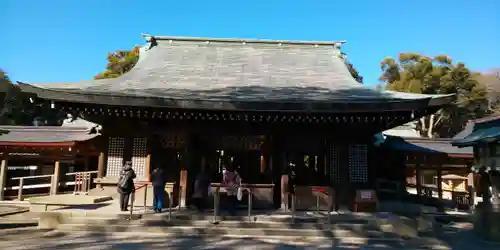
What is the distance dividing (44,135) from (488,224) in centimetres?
1928

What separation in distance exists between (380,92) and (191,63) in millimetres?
7592

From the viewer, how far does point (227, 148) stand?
34.3 feet

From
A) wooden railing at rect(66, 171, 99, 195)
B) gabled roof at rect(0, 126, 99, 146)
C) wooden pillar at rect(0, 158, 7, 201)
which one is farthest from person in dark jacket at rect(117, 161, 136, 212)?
wooden pillar at rect(0, 158, 7, 201)

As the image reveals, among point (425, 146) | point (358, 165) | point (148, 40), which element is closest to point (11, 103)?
point (148, 40)

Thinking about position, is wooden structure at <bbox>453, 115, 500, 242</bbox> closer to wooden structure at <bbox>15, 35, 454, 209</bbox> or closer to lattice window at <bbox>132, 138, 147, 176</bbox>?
wooden structure at <bbox>15, 35, 454, 209</bbox>

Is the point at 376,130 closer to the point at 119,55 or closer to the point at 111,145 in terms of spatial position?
the point at 111,145

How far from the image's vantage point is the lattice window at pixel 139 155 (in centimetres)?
1044

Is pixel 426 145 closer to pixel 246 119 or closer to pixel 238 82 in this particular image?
pixel 238 82

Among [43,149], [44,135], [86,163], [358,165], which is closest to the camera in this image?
[358,165]

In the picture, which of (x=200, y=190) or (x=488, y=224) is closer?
(x=488, y=224)

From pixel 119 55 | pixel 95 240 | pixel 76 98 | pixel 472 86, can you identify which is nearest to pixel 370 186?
pixel 95 240

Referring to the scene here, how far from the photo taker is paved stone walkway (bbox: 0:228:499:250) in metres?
6.95

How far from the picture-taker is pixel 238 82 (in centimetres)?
1170

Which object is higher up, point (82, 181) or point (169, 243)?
point (82, 181)
